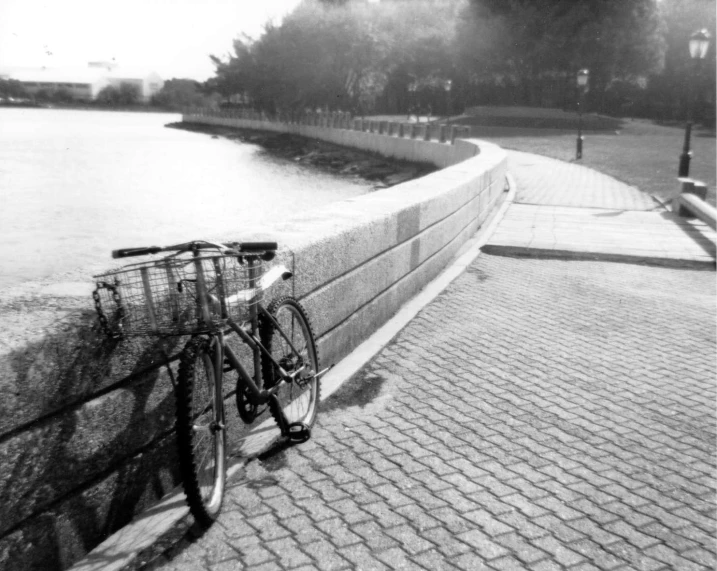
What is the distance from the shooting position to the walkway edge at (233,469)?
3027 millimetres

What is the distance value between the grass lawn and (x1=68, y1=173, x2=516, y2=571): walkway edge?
9.05 m

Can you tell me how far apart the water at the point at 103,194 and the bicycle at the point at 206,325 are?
5999 mm

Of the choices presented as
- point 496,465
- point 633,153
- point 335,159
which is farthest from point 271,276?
point 335,159

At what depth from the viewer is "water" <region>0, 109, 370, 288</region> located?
18062 mm

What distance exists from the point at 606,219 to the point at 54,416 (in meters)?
12.1

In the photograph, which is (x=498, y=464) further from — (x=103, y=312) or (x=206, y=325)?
(x=103, y=312)

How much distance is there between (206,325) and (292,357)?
1242 millimetres

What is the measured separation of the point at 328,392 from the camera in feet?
16.4

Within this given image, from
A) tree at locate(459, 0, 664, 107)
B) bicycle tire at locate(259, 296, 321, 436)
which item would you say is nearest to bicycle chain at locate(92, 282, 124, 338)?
bicycle tire at locate(259, 296, 321, 436)

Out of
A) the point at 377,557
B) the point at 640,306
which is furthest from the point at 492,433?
the point at 640,306

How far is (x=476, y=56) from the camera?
63.9 metres

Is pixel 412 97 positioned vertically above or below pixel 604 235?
above

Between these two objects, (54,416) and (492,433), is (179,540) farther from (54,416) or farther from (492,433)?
(492,433)

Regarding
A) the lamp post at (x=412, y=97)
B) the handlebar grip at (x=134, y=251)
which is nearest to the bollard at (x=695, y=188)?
the handlebar grip at (x=134, y=251)
